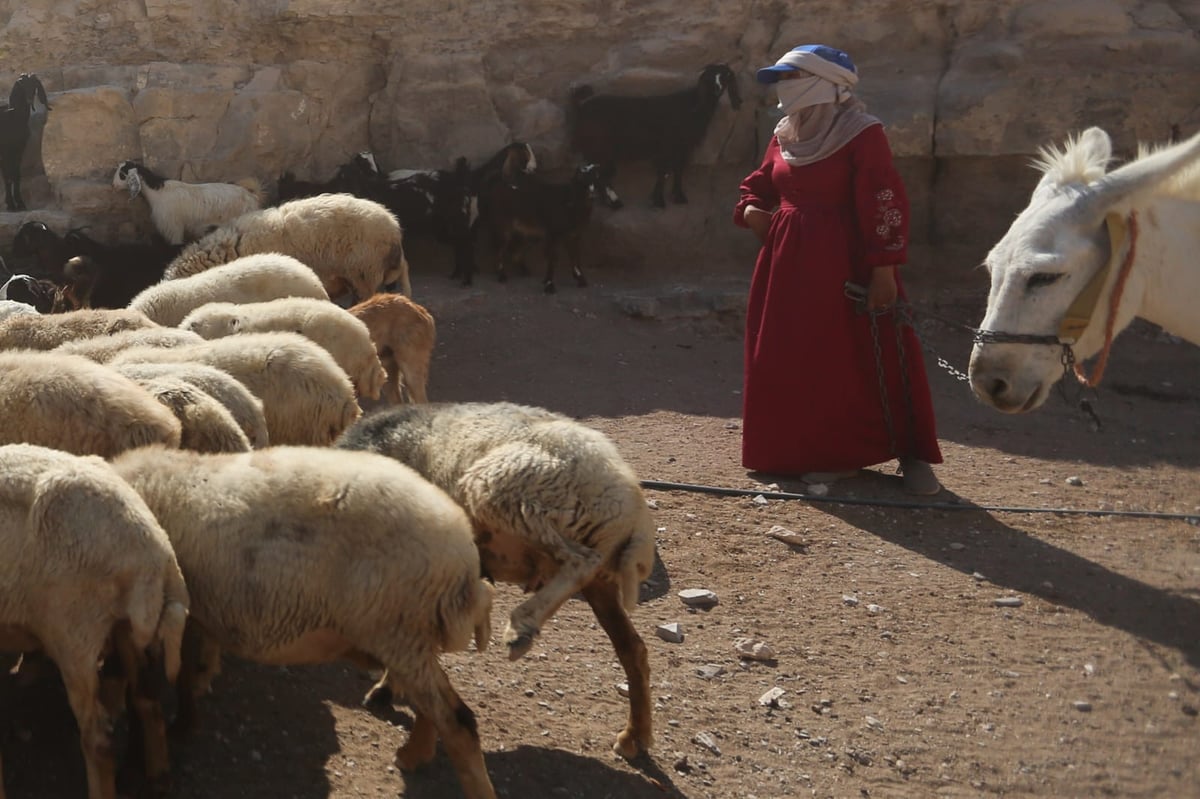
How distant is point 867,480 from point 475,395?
3086 millimetres

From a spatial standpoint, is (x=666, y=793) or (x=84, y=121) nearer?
(x=666, y=793)

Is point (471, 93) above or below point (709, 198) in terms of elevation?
above

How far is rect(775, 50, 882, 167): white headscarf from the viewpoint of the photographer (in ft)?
19.9

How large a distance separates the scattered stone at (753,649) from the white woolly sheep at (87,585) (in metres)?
2.26

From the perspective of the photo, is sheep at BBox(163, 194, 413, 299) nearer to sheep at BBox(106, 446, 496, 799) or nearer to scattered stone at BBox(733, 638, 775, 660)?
scattered stone at BBox(733, 638, 775, 660)

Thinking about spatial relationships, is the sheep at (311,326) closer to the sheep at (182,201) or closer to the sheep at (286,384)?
the sheep at (286,384)

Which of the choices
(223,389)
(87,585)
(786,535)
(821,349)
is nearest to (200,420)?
(223,389)

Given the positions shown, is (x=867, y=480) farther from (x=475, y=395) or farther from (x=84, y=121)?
(x=84, y=121)

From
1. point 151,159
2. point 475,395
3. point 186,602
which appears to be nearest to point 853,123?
point 475,395

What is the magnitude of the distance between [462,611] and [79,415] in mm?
1652

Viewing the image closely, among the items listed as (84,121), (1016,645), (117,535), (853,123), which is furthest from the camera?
(84,121)

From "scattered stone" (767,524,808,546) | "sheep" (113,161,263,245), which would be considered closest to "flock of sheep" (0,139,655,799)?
"scattered stone" (767,524,808,546)

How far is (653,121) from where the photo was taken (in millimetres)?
11391

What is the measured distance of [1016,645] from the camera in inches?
190
